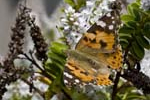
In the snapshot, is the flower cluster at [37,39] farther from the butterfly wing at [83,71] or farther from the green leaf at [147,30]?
the green leaf at [147,30]

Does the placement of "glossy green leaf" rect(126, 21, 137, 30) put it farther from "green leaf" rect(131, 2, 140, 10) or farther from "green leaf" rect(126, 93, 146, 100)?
"green leaf" rect(126, 93, 146, 100)

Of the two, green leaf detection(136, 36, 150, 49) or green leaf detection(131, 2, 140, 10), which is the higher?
green leaf detection(131, 2, 140, 10)

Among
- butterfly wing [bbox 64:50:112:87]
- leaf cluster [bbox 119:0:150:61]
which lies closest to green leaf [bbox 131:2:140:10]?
leaf cluster [bbox 119:0:150:61]

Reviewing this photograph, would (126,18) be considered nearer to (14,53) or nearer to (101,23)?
(101,23)

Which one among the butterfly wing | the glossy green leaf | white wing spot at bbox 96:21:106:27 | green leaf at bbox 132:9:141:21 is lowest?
the butterfly wing

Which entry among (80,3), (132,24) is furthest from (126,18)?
(80,3)

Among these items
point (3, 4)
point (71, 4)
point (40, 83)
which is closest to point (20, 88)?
point (40, 83)

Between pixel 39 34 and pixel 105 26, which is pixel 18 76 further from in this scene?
pixel 105 26

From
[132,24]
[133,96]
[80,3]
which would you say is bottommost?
[133,96]
